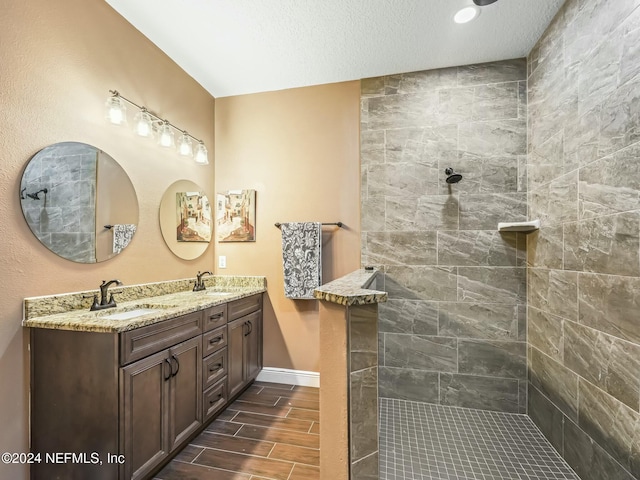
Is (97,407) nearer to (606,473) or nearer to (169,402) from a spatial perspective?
(169,402)

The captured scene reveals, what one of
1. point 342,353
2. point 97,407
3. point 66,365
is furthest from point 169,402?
point 342,353

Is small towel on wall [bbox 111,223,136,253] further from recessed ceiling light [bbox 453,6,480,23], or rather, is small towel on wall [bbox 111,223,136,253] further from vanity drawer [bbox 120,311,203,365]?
recessed ceiling light [bbox 453,6,480,23]

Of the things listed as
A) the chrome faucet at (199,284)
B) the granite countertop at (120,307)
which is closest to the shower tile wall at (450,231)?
the granite countertop at (120,307)

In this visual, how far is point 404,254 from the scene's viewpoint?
8.00ft

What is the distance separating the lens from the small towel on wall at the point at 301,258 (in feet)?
8.41

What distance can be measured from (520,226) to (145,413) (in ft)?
8.76

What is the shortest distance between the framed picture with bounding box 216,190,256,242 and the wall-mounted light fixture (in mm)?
435

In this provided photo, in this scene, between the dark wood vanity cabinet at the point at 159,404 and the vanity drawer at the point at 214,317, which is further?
the vanity drawer at the point at 214,317

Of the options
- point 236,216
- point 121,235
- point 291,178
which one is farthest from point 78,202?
point 291,178

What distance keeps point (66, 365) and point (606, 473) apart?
2.71 m

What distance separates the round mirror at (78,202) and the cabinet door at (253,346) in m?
1.22

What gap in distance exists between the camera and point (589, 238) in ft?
4.95

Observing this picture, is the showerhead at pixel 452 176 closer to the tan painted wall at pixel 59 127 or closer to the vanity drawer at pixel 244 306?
the vanity drawer at pixel 244 306

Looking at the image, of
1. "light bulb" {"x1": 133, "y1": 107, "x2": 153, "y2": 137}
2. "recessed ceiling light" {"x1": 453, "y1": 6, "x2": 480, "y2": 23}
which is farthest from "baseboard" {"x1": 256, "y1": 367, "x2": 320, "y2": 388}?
"recessed ceiling light" {"x1": 453, "y1": 6, "x2": 480, "y2": 23}
